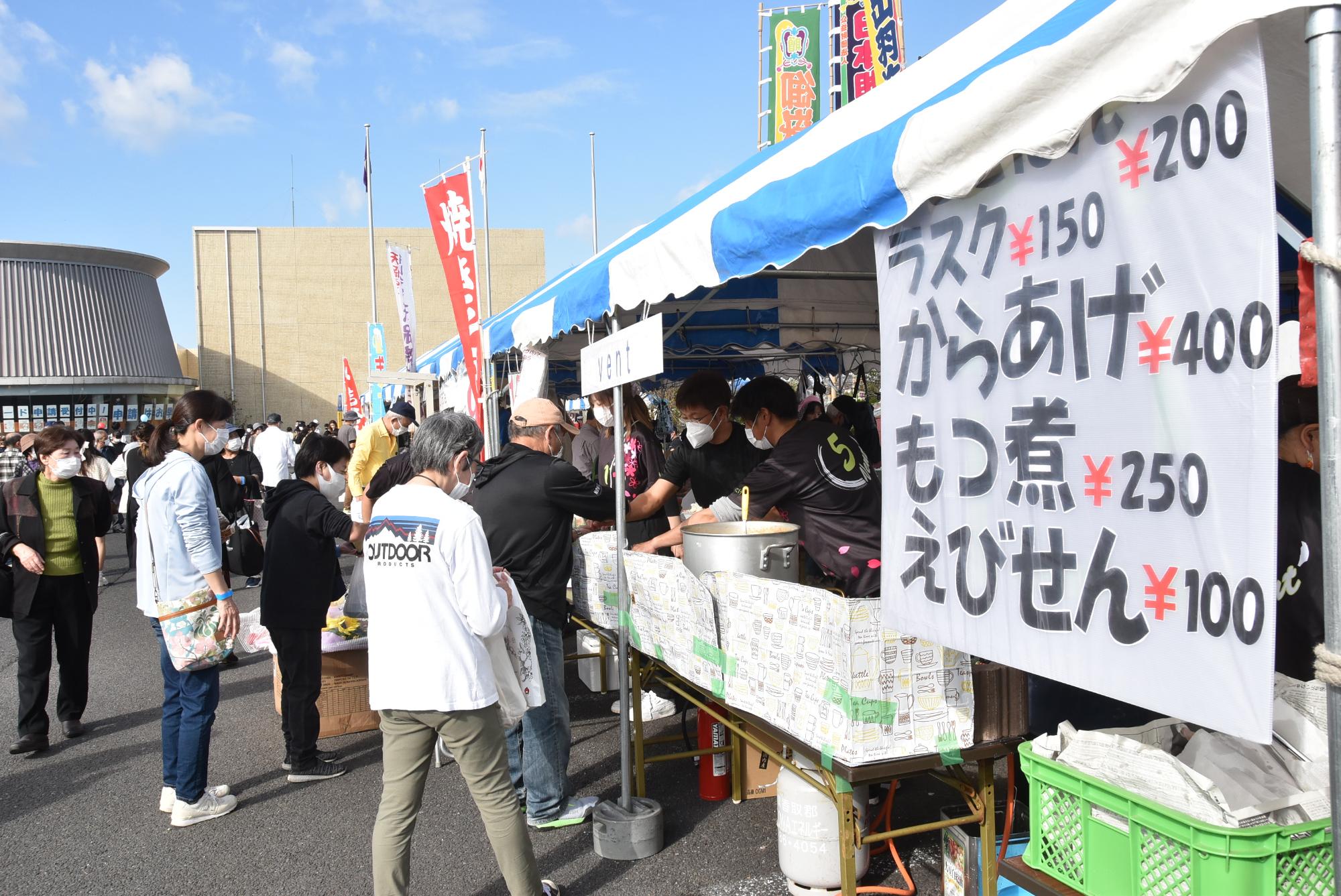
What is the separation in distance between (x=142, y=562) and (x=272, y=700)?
247 cm

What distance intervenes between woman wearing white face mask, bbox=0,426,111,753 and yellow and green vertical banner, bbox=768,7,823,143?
31.4 feet

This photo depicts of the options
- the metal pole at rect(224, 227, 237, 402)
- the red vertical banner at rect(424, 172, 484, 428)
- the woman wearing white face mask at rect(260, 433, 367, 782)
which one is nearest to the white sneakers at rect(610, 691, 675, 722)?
the woman wearing white face mask at rect(260, 433, 367, 782)

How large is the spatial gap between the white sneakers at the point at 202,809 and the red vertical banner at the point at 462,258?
3377 mm

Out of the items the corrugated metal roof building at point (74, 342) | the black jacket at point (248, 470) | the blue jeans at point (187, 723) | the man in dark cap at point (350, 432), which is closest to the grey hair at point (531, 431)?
the blue jeans at point (187, 723)

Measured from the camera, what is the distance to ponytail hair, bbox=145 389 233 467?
441cm


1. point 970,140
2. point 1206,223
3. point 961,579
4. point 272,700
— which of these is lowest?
point 272,700

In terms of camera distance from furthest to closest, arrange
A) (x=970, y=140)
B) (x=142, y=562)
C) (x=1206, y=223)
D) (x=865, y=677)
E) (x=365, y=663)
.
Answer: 1. (x=365, y=663)
2. (x=142, y=562)
3. (x=865, y=677)
4. (x=970, y=140)
5. (x=1206, y=223)

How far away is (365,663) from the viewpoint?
5.57 m

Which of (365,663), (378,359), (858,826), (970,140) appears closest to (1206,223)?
(970,140)

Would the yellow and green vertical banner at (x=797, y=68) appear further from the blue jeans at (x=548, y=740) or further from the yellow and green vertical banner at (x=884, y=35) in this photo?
the blue jeans at (x=548, y=740)

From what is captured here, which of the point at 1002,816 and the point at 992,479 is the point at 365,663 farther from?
the point at 992,479

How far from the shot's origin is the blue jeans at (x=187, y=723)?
13.8 feet

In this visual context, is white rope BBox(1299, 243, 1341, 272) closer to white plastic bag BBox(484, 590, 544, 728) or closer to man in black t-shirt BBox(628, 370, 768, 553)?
white plastic bag BBox(484, 590, 544, 728)

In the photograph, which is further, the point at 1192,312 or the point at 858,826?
the point at 858,826
